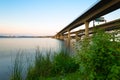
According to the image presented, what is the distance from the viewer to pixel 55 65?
11016mm

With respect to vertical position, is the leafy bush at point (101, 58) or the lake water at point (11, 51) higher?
the leafy bush at point (101, 58)

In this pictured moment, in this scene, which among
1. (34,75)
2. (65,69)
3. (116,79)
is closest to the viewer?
(116,79)

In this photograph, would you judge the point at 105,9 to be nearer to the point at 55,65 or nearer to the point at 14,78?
the point at 55,65

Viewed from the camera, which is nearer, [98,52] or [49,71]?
[98,52]

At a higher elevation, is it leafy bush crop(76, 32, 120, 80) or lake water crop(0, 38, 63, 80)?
leafy bush crop(76, 32, 120, 80)

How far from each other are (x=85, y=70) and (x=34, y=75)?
13.0ft

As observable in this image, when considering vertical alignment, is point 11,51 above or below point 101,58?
below

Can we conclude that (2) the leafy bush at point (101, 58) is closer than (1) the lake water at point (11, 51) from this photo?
Yes

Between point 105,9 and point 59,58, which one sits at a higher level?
point 105,9

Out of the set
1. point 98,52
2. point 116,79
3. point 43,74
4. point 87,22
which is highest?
point 87,22

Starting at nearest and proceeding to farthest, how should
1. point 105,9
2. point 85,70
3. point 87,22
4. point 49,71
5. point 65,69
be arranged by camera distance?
1. point 85,70
2. point 49,71
3. point 65,69
4. point 105,9
5. point 87,22

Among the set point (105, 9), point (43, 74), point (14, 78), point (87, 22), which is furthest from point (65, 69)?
point (87, 22)

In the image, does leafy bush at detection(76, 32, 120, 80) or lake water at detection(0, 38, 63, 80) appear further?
lake water at detection(0, 38, 63, 80)

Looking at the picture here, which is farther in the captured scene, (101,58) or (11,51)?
(11,51)
